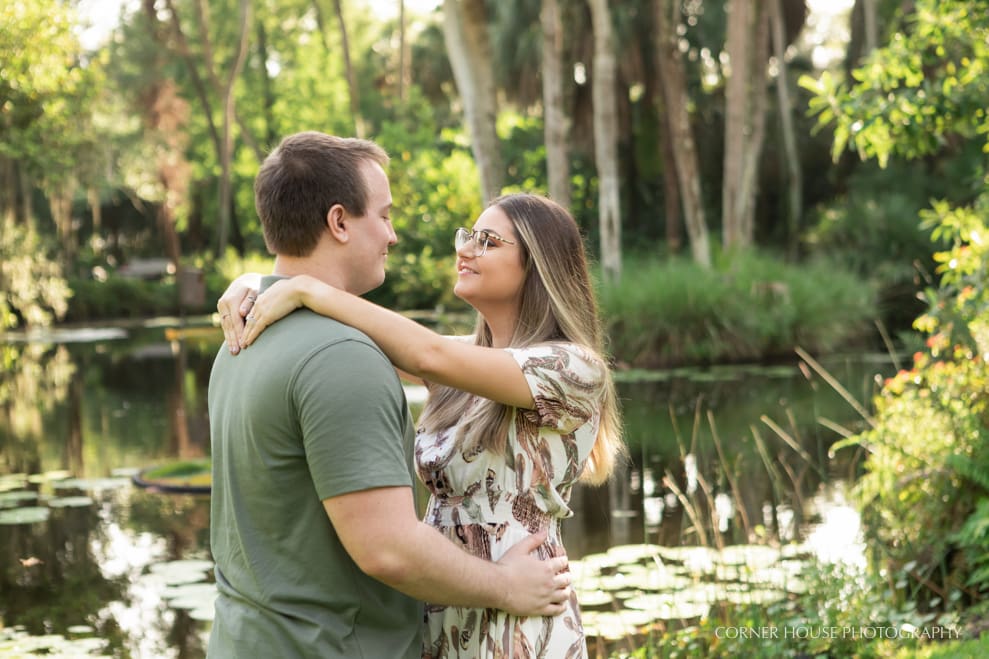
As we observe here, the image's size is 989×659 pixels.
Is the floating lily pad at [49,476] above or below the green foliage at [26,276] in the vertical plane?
below

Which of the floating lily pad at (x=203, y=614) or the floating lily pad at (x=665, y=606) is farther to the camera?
the floating lily pad at (x=203, y=614)

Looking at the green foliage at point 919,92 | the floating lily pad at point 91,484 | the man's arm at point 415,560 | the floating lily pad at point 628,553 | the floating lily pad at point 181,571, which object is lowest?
the floating lily pad at point 628,553

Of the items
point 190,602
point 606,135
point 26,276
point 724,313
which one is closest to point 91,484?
point 190,602

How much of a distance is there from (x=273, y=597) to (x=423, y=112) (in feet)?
111

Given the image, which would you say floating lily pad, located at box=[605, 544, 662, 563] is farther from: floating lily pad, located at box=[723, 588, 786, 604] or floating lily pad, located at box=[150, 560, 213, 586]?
floating lily pad, located at box=[150, 560, 213, 586]

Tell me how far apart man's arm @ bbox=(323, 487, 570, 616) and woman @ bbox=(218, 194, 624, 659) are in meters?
0.11

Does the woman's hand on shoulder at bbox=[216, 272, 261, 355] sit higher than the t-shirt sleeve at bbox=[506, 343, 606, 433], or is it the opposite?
the woman's hand on shoulder at bbox=[216, 272, 261, 355]

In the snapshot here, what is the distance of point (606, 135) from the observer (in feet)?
60.8

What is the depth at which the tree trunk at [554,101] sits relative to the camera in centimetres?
1746

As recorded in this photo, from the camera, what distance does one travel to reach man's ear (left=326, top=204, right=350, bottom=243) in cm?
218

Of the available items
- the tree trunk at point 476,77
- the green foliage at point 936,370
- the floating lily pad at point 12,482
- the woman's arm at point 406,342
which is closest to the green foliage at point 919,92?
the green foliage at point 936,370

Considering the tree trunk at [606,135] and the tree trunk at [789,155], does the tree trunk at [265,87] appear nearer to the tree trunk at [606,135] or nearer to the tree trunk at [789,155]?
the tree trunk at [789,155]

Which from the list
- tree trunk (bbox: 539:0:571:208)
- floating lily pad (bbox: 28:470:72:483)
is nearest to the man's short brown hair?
floating lily pad (bbox: 28:470:72:483)

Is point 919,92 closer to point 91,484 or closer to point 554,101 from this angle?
point 91,484
